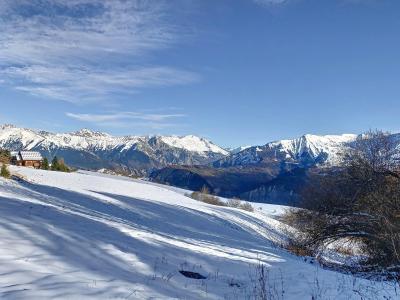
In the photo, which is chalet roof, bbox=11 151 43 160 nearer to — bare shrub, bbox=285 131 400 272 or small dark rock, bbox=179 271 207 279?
bare shrub, bbox=285 131 400 272

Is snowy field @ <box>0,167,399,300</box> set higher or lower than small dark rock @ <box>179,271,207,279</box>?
higher

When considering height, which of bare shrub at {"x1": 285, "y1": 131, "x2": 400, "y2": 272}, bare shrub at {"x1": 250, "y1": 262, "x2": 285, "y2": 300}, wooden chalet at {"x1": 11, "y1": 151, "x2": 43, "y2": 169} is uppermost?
wooden chalet at {"x1": 11, "y1": 151, "x2": 43, "y2": 169}

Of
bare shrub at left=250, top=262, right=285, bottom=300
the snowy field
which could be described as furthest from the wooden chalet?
bare shrub at left=250, top=262, right=285, bottom=300

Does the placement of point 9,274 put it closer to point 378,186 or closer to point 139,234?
point 139,234

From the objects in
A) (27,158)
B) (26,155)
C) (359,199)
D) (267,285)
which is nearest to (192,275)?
(267,285)

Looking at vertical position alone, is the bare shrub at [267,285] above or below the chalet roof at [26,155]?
below

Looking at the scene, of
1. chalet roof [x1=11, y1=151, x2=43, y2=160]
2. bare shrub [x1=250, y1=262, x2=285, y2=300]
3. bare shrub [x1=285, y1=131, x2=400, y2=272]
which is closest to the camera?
bare shrub [x1=250, y1=262, x2=285, y2=300]

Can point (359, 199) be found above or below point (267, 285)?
above

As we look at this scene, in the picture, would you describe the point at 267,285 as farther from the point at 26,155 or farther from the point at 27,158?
the point at 26,155

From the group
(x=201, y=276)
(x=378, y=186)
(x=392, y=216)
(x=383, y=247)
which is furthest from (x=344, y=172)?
(x=201, y=276)

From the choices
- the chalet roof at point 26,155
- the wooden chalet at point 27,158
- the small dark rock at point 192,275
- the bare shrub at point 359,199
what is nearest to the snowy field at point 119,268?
the small dark rock at point 192,275

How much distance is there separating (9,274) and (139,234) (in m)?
7.56

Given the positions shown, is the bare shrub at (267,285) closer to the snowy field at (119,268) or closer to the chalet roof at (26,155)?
the snowy field at (119,268)

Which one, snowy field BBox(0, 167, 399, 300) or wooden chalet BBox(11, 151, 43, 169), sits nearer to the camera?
snowy field BBox(0, 167, 399, 300)
